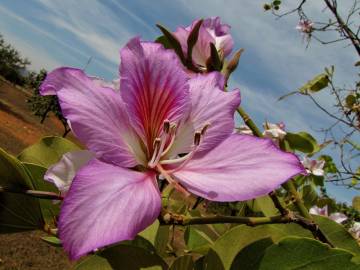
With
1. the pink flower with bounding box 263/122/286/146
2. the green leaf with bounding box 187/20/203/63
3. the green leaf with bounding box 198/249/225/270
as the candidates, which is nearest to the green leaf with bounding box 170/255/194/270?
the green leaf with bounding box 198/249/225/270

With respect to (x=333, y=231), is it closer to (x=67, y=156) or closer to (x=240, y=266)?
(x=240, y=266)

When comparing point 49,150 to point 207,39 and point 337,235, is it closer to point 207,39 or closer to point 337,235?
point 207,39

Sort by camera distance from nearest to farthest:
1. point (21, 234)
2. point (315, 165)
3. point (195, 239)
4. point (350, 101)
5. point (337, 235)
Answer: point (337, 235), point (195, 239), point (315, 165), point (350, 101), point (21, 234)

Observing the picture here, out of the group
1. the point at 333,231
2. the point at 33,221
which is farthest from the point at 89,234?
the point at 333,231

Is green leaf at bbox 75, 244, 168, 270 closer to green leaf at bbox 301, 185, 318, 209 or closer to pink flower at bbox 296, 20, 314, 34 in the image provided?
green leaf at bbox 301, 185, 318, 209

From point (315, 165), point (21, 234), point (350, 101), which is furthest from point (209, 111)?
point (21, 234)
